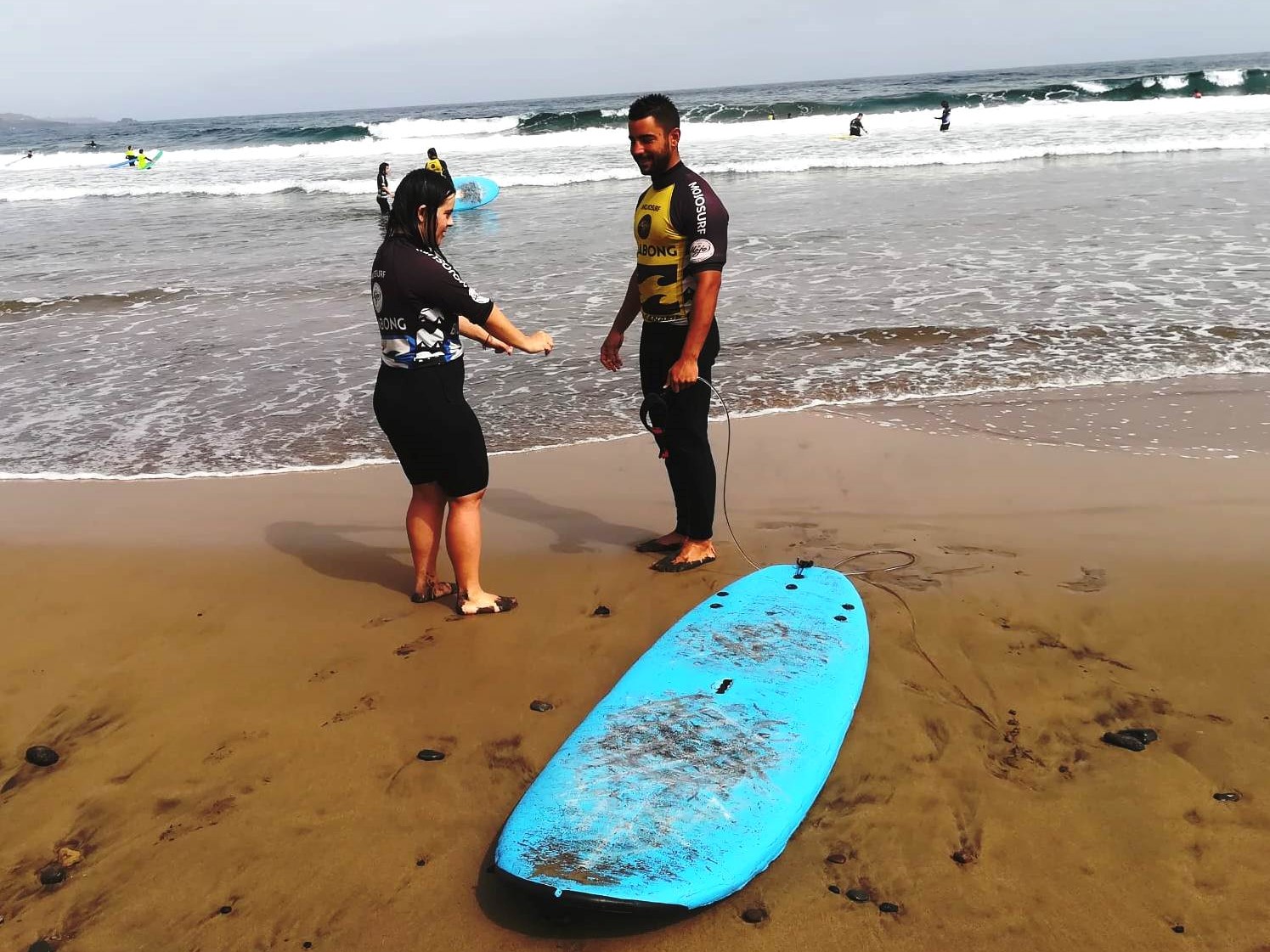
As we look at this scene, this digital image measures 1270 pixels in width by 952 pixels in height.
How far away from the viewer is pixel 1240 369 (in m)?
6.34

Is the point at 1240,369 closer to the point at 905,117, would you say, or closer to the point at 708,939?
the point at 708,939

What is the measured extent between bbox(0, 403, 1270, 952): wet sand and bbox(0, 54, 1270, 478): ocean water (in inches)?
52.8

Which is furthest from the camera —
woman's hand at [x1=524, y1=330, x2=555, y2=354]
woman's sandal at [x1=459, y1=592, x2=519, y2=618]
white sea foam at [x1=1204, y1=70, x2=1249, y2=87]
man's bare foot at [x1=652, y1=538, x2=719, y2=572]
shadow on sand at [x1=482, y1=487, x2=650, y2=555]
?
white sea foam at [x1=1204, y1=70, x2=1249, y2=87]

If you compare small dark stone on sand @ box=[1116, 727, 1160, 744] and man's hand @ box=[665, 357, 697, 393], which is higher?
man's hand @ box=[665, 357, 697, 393]

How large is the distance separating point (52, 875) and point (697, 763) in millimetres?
1685

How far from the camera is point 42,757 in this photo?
2.91 metres

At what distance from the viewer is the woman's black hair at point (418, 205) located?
10.6 feet

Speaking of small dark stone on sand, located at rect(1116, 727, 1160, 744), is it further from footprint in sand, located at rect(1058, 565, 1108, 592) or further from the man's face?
the man's face

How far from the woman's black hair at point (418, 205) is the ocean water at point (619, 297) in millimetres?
2644

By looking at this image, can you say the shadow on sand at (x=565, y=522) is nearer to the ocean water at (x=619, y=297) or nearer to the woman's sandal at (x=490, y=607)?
the woman's sandal at (x=490, y=607)

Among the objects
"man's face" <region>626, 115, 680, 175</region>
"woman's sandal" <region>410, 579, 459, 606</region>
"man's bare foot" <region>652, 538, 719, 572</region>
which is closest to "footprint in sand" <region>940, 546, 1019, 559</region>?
"man's bare foot" <region>652, 538, 719, 572</region>

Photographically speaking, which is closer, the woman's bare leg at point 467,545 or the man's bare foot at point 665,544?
the woman's bare leg at point 467,545

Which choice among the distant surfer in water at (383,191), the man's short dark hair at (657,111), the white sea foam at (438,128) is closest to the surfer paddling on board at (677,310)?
the man's short dark hair at (657,111)

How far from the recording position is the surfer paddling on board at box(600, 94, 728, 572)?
3725 millimetres
